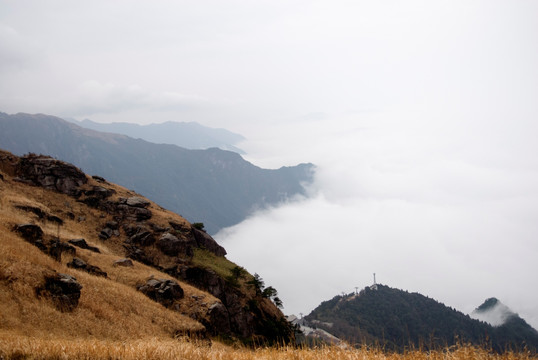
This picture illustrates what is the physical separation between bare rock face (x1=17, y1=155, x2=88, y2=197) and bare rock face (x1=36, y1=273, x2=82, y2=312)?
33295mm

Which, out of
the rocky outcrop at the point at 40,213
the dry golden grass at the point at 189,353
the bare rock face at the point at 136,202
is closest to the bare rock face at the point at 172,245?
the bare rock face at the point at 136,202

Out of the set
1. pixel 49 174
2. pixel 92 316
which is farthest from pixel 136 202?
pixel 92 316

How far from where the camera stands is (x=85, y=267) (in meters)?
27.7

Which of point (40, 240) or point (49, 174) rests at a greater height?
point (49, 174)

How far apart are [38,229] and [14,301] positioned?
547 inches

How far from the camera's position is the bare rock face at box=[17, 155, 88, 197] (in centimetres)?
4656

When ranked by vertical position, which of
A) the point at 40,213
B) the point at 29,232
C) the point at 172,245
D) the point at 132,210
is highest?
the point at 132,210

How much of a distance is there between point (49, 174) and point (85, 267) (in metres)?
26.9

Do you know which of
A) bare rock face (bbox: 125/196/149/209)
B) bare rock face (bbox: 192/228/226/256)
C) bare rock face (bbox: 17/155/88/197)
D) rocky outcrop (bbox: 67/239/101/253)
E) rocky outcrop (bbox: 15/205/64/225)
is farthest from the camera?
bare rock face (bbox: 192/228/226/256)

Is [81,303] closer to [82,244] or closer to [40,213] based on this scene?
[82,244]

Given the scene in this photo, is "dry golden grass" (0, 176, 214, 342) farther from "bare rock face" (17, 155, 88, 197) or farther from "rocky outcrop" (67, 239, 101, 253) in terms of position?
"bare rock face" (17, 155, 88, 197)

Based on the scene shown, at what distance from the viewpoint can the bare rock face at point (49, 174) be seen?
46.6 m

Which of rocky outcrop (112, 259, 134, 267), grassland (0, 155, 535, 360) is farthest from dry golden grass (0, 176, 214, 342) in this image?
rocky outcrop (112, 259, 134, 267)

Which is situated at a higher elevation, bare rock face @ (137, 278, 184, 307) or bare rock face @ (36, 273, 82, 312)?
bare rock face @ (36, 273, 82, 312)
